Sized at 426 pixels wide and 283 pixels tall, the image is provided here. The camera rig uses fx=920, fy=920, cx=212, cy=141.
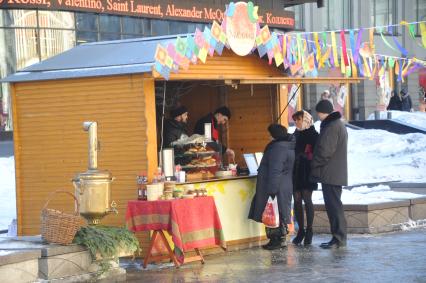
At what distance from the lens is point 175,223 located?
33.2 feet

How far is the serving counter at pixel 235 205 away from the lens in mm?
11406

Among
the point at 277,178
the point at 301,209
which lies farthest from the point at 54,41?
the point at 277,178

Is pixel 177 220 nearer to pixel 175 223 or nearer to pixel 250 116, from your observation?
pixel 175 223

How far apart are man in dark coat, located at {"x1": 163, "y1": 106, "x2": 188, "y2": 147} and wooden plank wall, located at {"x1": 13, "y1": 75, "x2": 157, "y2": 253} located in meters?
0.98

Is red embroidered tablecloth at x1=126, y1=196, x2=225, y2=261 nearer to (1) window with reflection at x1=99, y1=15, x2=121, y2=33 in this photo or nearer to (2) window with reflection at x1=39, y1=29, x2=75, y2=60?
(2) window with reflection at x1=39, y1=29, x2=75, y2=60

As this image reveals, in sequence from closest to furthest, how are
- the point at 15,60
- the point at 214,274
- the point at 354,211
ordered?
the point at 214,274
the point at 354,211
the point at 15,60

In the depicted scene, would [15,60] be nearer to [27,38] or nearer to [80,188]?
[27,38]

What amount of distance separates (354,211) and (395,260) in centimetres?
254

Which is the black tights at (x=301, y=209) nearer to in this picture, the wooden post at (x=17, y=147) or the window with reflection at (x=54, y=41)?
the wooden post at (x=17, y=147)

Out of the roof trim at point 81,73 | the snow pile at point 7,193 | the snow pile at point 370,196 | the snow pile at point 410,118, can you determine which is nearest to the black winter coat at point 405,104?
the snow pile at point 410,118

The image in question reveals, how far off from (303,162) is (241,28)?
1.89 meters

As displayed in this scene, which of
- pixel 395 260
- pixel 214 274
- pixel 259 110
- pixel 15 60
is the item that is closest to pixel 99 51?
pixel 259 110

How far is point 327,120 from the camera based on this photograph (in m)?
11.6

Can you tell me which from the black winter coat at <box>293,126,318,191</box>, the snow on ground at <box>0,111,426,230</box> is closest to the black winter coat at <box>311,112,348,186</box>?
the black winter coat at <box>293,126,318,191</box>
